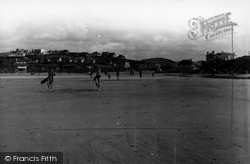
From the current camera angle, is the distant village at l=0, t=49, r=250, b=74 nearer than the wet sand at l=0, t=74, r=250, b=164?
No

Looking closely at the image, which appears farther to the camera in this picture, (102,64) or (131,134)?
(102,64)

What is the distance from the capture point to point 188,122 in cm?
883

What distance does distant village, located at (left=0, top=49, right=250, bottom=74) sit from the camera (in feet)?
260

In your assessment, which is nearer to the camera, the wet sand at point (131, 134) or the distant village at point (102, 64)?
the wet sand at point (131, 134)

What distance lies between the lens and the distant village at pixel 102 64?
79.2 m

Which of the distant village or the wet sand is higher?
the distant village

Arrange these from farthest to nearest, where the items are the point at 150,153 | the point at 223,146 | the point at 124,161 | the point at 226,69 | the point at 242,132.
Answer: the point at 226,69, the point at 242,132, the point at 223,146, the point at 150,153, the point at 124,161

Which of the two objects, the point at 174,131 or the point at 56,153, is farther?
the point at 174,131

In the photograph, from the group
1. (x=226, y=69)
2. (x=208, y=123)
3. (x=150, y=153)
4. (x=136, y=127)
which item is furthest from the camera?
(x=226, y=69)

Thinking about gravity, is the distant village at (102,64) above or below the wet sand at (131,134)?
above

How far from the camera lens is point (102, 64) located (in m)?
135

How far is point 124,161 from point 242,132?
3794 mm

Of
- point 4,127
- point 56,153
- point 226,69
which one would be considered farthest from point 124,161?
point 226,69

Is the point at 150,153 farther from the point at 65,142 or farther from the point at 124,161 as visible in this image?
the point at 65,142
